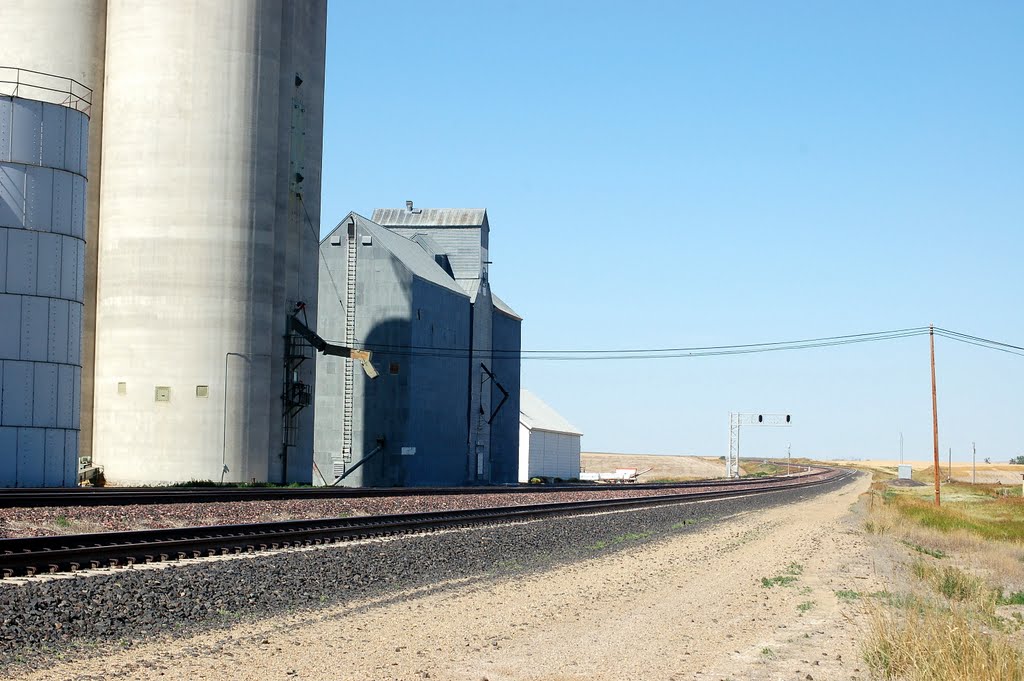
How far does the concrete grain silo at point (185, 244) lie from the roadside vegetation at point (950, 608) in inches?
925

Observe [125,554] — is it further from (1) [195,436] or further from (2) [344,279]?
(2) [344,279]

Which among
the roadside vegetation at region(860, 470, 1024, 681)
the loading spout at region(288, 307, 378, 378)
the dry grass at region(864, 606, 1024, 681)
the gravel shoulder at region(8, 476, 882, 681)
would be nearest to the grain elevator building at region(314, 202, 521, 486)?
the loading spout at region(288, 307, 378, 378)

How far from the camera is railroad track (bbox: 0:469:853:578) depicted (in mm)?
15625

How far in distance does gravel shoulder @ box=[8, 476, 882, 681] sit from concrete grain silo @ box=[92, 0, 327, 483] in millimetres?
24455

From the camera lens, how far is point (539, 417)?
8638 centimetres

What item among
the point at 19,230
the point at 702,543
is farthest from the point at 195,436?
the point at 702,543

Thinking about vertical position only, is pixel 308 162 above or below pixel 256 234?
above

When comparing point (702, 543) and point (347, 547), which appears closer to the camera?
point (347, 547)

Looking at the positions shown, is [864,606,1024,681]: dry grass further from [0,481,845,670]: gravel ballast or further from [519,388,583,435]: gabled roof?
[519,388,583,435]: gabled roof

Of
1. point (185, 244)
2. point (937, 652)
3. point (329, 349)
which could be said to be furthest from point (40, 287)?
point (937, 652)

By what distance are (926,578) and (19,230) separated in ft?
89.4

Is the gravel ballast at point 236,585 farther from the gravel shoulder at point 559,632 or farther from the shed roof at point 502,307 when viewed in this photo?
the shed roof at point 502,307

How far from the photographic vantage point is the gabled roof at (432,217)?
69.9m

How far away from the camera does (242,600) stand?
13.8 meters
